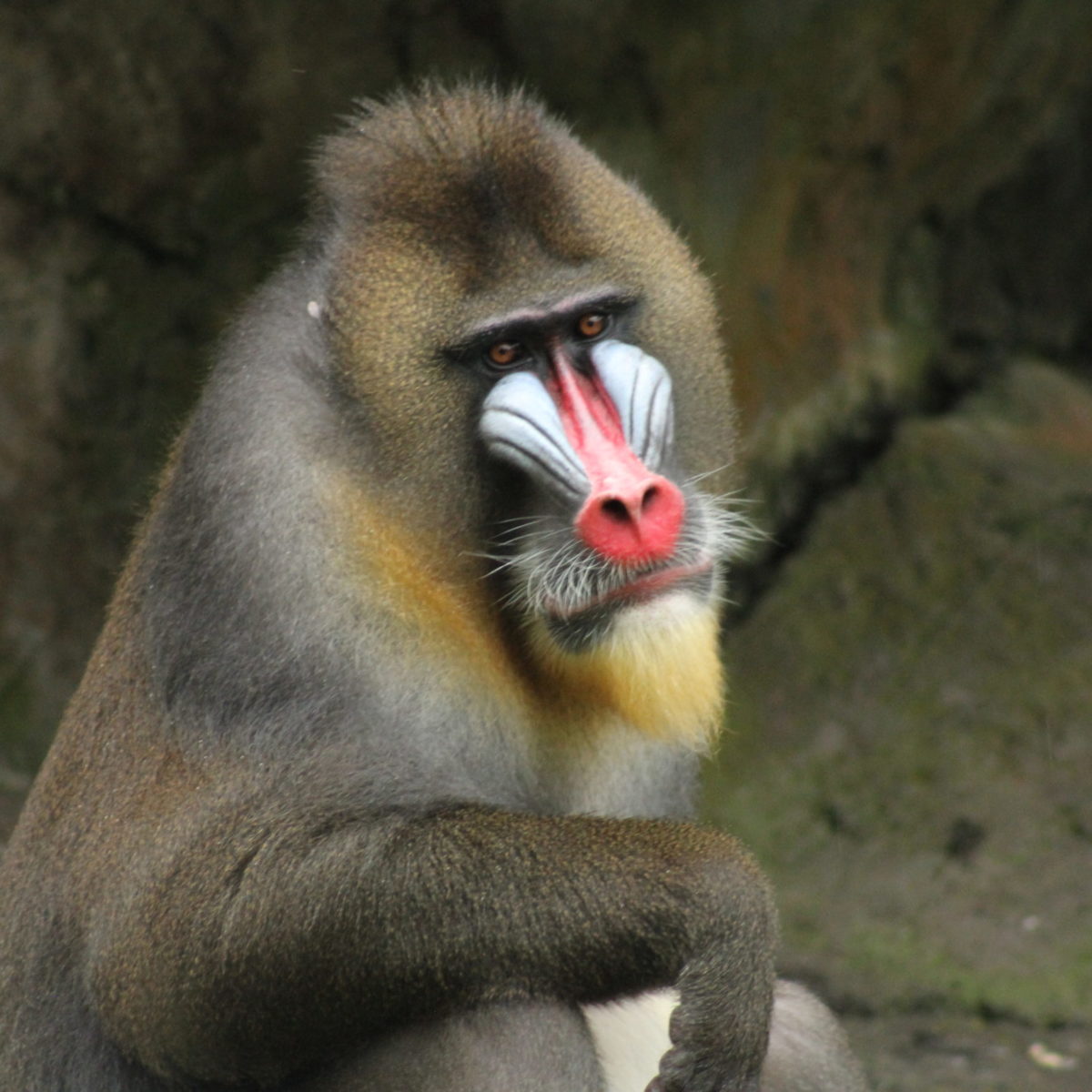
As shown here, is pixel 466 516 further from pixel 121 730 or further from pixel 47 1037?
pixel 47 1037

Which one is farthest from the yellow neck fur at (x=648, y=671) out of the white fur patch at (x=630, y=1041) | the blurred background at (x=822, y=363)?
the blurred background at (x=822, y=363)

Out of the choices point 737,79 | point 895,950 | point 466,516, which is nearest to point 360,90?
point 737,79

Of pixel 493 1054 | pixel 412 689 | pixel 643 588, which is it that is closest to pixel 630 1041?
pixel 493 1054

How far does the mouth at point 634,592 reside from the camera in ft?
11.7

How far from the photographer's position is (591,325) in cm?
372

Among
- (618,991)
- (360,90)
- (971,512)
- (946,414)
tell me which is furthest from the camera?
(946,414)

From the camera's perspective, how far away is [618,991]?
353cm

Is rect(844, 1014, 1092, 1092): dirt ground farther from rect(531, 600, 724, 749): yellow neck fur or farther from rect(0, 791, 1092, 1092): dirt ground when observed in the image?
rect(531, 600, 724, 749): yellow neck fur

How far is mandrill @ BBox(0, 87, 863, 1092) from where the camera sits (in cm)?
346

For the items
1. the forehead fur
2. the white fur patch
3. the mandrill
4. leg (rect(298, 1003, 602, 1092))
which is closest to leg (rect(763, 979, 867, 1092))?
the white fur patch

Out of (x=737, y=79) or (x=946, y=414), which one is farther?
(x=946, y=414)

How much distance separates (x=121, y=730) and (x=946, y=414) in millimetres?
4921

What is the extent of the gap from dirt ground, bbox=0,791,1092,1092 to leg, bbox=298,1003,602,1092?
93.1 inches

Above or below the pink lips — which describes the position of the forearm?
below
